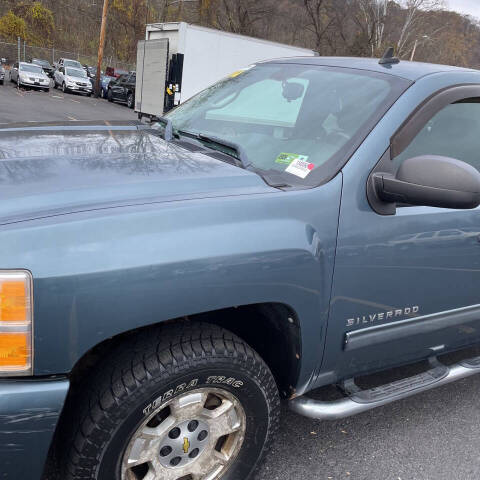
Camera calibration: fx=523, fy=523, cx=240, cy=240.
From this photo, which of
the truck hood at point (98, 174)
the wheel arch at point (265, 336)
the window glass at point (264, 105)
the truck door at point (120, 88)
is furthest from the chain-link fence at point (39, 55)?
the wheel arch at point (265, 336)

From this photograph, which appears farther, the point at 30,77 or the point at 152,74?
the point at 30,77

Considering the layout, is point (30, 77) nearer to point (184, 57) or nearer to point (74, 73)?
point (74, 73)

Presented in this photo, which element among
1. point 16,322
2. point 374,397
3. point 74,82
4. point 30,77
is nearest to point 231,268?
point 16,322

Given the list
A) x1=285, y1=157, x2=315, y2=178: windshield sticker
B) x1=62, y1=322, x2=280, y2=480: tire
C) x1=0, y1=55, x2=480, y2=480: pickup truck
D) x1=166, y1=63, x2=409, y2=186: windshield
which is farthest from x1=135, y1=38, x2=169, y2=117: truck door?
x1=62, y1=322, x2=280, y2=480: tire

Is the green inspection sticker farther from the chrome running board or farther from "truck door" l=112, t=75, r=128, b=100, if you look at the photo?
"truck door" l=112, t=75, r=128, b=100

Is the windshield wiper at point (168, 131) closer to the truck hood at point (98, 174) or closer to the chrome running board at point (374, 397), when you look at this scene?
the truck hood at point (98, 174)

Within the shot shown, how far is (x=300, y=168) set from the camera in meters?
2.16

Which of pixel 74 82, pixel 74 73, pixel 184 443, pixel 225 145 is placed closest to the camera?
pixel 184 443

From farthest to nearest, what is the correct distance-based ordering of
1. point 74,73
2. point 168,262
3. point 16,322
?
point 74,73 < point 168,262 < point 16,322

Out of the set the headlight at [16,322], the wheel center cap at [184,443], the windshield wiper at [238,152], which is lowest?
the wheel center cap at [184,443]

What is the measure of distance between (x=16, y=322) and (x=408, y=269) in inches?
59.8

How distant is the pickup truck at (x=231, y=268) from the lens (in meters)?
1.53

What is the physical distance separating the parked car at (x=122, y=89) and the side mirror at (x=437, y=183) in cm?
2387

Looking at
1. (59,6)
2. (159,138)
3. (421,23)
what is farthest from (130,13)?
(159,138)
